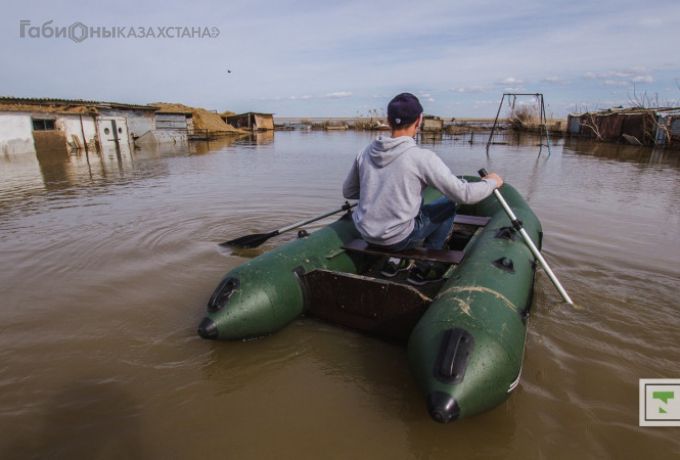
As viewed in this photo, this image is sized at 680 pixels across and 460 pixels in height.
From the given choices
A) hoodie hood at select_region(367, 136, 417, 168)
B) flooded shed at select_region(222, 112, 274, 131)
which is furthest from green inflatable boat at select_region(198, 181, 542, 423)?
flooded shed at select_region(222, 112, 274, 131)

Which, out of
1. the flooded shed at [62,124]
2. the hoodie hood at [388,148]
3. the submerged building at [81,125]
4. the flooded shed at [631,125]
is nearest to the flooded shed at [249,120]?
the submerged building at [81,125]

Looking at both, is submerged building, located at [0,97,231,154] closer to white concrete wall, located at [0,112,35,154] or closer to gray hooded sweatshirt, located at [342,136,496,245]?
white concrete wall, located at [0,112,35,154]

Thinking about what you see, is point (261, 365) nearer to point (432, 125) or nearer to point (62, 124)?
point (62, 124)

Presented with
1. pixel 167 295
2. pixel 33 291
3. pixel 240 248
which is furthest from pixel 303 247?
pixel 33 291

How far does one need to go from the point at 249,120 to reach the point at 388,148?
158ft

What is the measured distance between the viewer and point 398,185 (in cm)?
326

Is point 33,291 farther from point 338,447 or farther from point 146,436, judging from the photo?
point 338,447

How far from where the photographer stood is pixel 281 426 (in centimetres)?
261

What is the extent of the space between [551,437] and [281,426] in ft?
5.75

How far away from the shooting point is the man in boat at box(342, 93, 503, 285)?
10.3 feet

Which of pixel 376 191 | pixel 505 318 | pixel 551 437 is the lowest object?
pixel 551 437

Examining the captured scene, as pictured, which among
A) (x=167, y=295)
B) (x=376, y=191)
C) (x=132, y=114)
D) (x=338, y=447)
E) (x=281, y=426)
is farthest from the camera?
(x=132, y=114)

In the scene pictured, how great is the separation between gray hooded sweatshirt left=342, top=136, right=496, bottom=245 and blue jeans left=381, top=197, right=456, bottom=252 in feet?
0.56

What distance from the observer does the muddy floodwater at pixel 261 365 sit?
8.11 feet
